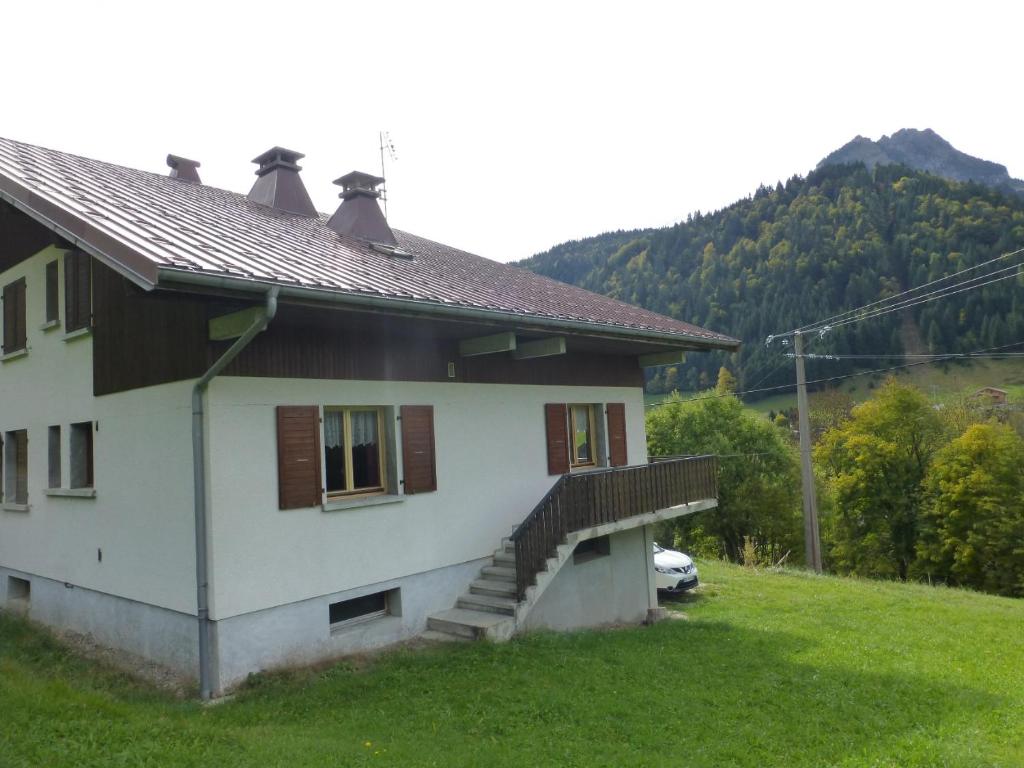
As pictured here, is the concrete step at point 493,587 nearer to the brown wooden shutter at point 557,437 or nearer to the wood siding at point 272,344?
the brown wooden shutter at point 557,437

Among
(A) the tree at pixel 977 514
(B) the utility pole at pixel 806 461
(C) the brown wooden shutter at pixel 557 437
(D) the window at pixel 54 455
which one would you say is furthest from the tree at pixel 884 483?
(D) the window at pixel 54 455

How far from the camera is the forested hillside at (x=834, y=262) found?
71938 mm

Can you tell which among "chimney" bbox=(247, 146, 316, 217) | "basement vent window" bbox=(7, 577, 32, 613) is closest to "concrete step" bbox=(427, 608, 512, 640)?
"basement vent window" bbox=(7, 577, 32, 613)

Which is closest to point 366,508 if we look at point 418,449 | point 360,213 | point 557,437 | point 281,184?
point 418,449

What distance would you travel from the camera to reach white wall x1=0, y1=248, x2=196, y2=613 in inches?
301

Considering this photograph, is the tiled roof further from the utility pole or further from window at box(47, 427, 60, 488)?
the utility pole

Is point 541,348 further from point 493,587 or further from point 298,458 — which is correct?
point 298,458

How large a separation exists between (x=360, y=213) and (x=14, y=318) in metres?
5.64

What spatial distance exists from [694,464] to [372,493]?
20.5ft

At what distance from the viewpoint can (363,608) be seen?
8.80 metres

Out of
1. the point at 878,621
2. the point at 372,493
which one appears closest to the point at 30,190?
the point at 372,493

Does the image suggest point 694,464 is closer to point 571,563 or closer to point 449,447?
point 571,563

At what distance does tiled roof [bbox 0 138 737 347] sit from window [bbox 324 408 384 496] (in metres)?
1.82

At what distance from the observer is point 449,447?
9.80 meters
